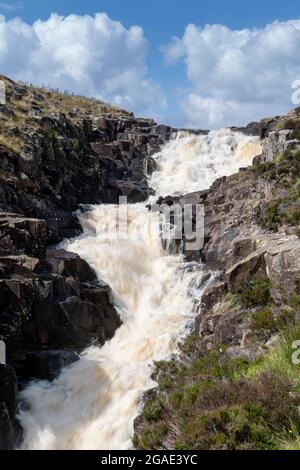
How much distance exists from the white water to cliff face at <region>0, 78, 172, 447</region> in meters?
0.89

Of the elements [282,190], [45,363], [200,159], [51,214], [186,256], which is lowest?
[45,363]

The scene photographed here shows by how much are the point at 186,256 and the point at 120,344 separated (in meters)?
8.70

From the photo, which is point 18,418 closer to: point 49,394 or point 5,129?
point 49,394

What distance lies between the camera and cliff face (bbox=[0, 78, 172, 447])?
733 inches

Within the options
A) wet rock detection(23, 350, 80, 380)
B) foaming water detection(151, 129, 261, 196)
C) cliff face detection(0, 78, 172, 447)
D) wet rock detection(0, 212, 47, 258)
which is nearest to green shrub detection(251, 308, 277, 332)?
cliff face detection(0, 78, 172, 447)

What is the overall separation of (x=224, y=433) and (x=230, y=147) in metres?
41.3

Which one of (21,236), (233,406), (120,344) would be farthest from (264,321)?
(21,236)

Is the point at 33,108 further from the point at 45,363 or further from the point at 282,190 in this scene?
the point at 45,363

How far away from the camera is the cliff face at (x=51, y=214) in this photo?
18625 millimetres

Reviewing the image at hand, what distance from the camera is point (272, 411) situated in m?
7.89

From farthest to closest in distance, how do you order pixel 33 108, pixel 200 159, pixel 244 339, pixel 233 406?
pixel 200 159 → pixel 33 108 → pixel 244 339 → pixel 233 406

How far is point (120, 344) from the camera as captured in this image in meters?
20.9

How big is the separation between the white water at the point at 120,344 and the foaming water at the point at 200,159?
164 cm
